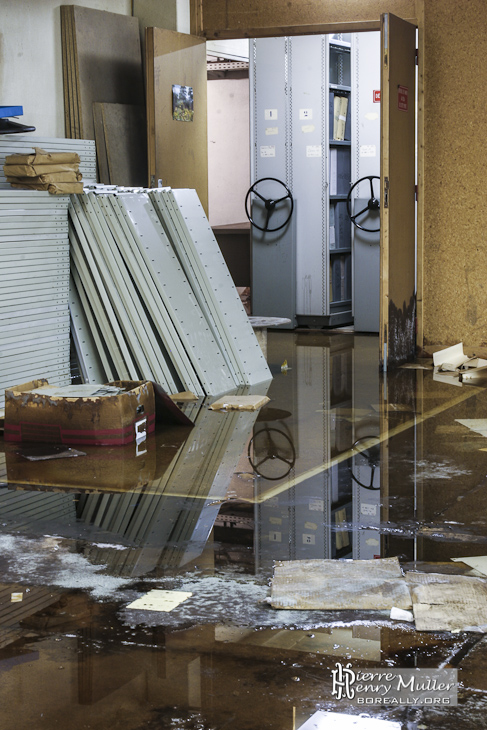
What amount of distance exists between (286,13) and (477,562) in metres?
5.54

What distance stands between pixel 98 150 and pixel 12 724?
5.49m

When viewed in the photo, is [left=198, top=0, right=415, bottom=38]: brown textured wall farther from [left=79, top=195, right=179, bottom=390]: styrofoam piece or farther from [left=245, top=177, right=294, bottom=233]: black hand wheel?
[left=79, top=195, right=179, bottom=390]: styrofoam piece

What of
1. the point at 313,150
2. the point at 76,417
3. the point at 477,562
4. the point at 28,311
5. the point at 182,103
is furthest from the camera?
the point at 313,150

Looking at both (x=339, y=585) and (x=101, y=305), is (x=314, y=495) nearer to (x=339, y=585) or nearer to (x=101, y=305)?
(x=339, y=585)

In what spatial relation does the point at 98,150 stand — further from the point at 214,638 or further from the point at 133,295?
the point at 214,638

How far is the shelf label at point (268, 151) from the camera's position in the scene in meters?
8.77

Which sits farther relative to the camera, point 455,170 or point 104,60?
point 455,170

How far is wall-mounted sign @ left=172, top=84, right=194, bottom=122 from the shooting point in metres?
7.18

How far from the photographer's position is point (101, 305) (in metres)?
5.86

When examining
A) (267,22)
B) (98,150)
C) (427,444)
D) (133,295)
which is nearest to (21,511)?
(427,444)

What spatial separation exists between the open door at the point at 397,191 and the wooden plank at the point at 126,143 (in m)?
2.02

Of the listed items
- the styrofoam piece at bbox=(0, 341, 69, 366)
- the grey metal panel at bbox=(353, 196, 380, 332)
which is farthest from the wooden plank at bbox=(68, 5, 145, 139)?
the grey metal panel at bbox=(353, 196, 380, 332)

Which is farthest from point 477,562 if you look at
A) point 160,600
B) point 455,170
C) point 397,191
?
point 455,170

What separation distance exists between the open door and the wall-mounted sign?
1.68 meters
